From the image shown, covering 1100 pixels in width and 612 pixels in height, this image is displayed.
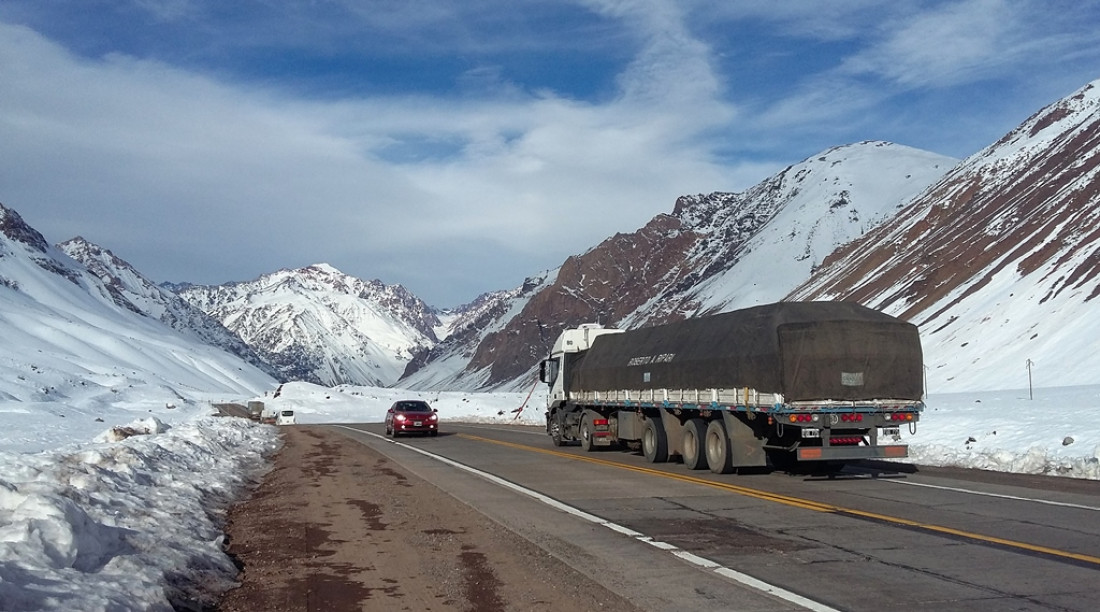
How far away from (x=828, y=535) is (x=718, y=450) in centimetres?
797

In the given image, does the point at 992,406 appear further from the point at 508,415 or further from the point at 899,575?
the point at 508,415

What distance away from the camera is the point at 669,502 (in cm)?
1425

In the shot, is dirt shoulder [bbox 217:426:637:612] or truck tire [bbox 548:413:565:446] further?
truck tire [bbox 548:413:565:446]

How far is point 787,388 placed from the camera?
55.1ft

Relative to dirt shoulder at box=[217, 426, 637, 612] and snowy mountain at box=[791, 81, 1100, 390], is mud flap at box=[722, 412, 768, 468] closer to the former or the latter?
dirt shoulder at box=[217, 426, 637, 612]

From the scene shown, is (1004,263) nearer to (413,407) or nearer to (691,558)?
(413,407)

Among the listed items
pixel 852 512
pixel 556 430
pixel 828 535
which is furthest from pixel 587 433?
pixel 828 535

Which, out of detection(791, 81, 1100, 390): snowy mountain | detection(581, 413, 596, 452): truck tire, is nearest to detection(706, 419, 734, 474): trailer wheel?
detection(581, 413, 596, 452): truck tire

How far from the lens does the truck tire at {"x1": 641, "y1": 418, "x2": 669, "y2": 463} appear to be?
21.7m

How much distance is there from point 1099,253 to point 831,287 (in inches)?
2282

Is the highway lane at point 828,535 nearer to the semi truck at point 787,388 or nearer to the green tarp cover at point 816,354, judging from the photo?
the semi truck at point 787,388

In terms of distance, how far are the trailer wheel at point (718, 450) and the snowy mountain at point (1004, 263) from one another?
48.9 feet

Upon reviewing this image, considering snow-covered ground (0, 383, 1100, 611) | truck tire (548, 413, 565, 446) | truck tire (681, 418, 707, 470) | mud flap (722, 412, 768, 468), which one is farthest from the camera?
truck tire (548, 413, 565, 446)

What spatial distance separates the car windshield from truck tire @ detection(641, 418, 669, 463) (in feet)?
53.1
